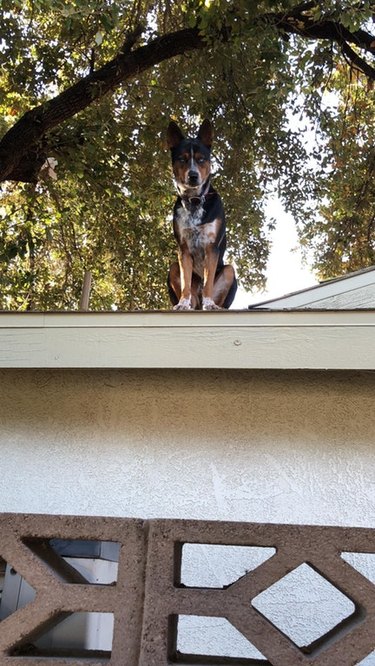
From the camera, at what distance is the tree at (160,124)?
557 centimetres

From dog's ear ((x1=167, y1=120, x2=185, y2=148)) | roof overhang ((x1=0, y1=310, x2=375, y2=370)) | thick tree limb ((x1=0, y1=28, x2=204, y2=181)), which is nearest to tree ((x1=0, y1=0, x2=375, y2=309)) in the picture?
thick tree limb ((x1=0, y1=28, x2=204, y2=181))

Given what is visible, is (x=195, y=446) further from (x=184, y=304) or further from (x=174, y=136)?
(x=174, y=136)

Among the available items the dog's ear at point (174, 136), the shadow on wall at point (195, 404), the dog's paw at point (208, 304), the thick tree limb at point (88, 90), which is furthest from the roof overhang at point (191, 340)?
the thick tree limb at point (88, 90)

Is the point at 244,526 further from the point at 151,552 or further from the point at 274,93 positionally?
the point at 274,93

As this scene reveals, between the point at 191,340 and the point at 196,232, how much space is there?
3.63 feet

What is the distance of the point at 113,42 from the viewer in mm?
7137

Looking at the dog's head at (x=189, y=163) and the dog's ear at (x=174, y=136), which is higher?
the dog's ear at (x=174, y=136)

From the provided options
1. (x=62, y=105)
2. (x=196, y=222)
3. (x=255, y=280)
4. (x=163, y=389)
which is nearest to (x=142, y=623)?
(x=163, y=389)

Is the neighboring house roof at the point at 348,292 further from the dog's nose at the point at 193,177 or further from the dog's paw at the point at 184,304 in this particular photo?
the dog's nose at the point at 193,177

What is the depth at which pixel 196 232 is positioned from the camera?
3375 millimetres

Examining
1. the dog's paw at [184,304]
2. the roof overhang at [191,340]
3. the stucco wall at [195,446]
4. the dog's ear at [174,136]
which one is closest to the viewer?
the roof overhang at [191,340]

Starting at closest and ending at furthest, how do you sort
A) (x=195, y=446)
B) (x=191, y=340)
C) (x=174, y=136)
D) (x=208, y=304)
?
1. (x=191, y=340)
2. (x=195, y=446)
3. (x=208, y=304)
4. (x=174, y=136)

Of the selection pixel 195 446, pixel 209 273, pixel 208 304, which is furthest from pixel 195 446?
pixel 209 273

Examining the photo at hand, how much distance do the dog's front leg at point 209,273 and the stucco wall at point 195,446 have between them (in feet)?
1.97
